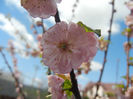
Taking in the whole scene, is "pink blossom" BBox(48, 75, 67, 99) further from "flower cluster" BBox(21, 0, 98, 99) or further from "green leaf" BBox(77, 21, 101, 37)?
"green leaf" BBox(77, 21, 101, 37)

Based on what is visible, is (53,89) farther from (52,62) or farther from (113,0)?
(113,0)

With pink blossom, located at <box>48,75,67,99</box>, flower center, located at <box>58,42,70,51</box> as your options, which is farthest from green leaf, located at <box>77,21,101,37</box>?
pink blossom, located at <box>48,75,67,99</box>


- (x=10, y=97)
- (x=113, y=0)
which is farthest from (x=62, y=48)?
(x=10, y=97)

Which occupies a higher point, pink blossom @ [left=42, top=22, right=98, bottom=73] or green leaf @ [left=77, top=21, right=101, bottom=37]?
green leaf @ [left=77, top=21, right=101, bottom=37]

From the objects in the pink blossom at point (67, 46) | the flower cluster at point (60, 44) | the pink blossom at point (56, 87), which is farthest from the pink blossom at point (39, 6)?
the pink blossom at point (56, 87)

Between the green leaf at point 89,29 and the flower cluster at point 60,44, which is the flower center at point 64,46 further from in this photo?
the green leaf at point 89,29

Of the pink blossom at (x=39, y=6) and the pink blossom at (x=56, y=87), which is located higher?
the pink blossom at (x=39, y=6)
